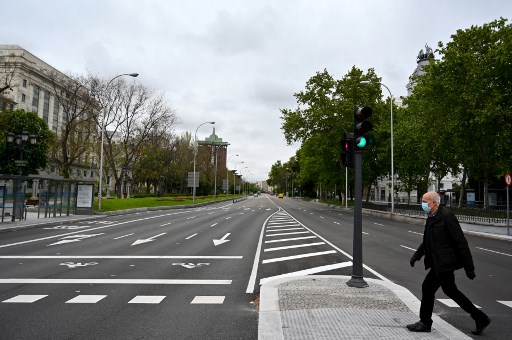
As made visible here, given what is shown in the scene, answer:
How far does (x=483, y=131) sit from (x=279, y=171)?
161572 mm

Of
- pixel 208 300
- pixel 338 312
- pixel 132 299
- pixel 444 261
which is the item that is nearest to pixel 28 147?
pixel 132 299

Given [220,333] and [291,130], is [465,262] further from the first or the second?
[291,130]

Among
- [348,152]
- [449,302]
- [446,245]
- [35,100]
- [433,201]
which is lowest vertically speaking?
[449,302]

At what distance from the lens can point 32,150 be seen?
168 ft

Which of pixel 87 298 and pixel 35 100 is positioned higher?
pixel 35 100

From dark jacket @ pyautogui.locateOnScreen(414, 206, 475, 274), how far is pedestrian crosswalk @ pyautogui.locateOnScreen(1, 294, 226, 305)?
3.51 metres

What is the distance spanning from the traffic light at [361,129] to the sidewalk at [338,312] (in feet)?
8.86

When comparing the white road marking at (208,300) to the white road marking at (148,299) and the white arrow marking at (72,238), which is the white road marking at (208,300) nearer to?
the white road marking at (148,299)

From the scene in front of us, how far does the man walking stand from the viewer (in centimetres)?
486

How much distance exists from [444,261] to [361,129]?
3235mm

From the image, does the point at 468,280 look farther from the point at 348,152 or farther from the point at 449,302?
the point at 348,152

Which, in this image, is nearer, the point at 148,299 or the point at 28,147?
the point at 148,299

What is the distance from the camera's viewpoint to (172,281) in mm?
8148

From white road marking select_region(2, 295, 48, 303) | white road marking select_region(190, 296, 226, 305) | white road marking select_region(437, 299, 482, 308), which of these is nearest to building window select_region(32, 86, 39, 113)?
white road marking select_region(2, 295, 48, 303)
